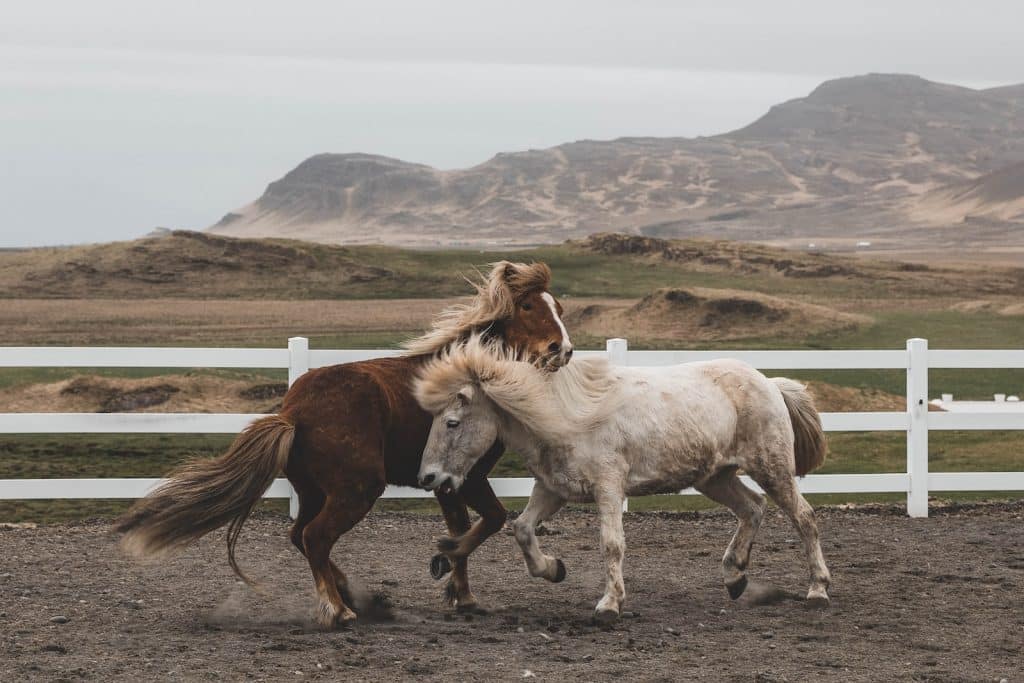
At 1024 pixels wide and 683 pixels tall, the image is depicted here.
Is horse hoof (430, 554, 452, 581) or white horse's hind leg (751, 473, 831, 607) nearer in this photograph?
horse hoof (430, 554, 452, 581)

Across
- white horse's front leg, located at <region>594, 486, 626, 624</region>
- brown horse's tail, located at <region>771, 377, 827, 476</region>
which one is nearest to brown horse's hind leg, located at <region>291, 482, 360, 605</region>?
white horse's front leg, located at <region>594, 486, 626, 624</region>

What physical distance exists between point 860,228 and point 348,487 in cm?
17936

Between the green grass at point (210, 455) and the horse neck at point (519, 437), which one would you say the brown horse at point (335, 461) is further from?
the green grass at point (210, 455)

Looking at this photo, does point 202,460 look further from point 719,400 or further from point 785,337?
point 785,337

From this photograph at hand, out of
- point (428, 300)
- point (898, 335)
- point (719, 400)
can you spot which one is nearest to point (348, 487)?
point (719, 400)

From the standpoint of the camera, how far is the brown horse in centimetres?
649

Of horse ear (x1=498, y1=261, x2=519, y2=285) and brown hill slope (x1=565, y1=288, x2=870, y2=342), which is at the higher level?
horse ear (x1=498, y1=261, x2=519, y2=285)

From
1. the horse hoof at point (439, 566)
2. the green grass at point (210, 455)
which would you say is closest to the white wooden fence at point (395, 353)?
the green grass at point (210, 455)

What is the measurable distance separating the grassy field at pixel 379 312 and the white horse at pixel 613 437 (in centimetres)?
420

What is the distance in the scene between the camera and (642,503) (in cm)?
1182

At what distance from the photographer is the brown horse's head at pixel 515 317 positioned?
22.8 ft

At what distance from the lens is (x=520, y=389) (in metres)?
6.64

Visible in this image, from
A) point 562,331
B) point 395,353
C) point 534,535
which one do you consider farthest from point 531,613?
point 395,353

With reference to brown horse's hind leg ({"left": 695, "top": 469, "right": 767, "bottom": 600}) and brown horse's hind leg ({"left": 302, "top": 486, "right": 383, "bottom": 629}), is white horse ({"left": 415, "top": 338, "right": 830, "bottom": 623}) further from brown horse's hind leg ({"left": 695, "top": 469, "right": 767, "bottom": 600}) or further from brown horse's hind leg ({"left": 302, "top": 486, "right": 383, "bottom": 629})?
brown horse's hind leg ({"left": 302, "top": 486, "right": 383, "bottom": 629})
